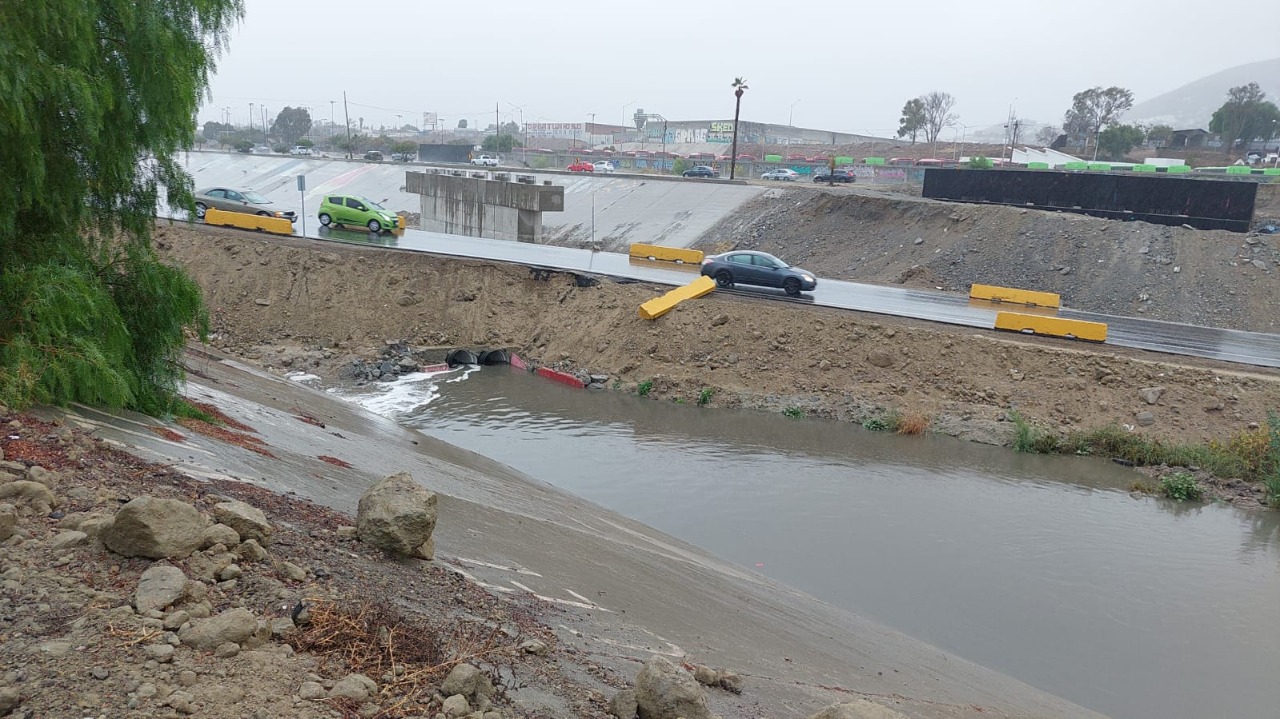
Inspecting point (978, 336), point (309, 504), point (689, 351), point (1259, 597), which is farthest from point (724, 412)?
point (309, 504)

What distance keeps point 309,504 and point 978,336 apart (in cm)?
2204

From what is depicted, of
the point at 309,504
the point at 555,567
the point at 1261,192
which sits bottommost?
the point at 555,567

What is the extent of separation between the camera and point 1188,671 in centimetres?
1291

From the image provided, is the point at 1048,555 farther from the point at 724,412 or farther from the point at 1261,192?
the point at 1261,192

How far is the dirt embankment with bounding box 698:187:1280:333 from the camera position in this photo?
115 feet

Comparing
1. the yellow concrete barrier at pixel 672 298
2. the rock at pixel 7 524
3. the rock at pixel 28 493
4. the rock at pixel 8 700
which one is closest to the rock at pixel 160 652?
the rock at pixel 8 700

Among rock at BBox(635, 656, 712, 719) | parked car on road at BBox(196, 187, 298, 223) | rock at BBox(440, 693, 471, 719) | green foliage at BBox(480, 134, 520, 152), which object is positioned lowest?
rock at BBox(635, 656, 712, 719)

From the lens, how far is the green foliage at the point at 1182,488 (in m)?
20.6

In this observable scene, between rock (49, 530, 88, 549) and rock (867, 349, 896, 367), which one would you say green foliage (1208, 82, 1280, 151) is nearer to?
rock (867, 349, 896, 367)

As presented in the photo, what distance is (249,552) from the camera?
736 cm

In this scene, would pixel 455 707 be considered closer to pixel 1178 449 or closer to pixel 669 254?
pixel 1178 449

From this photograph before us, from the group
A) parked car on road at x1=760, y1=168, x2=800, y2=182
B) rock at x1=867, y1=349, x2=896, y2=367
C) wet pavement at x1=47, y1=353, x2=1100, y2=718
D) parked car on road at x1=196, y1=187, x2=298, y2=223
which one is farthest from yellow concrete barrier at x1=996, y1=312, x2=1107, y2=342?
parked car on road at x1=760, y1=168, x2=800, y2=182

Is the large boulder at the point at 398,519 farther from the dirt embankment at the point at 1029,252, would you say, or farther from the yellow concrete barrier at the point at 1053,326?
the dirt embankment at the point at 1029,252

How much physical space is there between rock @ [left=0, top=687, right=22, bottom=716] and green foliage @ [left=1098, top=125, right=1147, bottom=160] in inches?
4495
